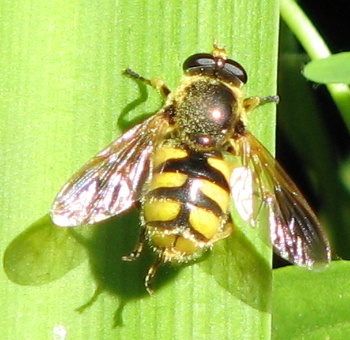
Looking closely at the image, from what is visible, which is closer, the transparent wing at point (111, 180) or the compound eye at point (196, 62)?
the transparent wing at point (111, 180)

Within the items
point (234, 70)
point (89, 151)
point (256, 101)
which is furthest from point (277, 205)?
point (89, 151)

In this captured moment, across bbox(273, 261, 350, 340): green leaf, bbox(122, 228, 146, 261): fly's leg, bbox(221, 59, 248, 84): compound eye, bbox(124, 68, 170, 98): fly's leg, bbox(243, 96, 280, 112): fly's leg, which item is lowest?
bbox(273, 261, 350, 340): green leaf

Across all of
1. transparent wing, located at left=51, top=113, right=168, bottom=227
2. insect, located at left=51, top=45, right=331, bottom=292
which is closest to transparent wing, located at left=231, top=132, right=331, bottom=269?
insect, located at left=51, top=45, right=331, bottom=292

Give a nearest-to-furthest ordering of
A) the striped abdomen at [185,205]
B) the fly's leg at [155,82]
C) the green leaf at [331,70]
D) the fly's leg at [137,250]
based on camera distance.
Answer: the striped abdomen at [185,205], the fly's leg at [137,250], the fly's leg at [155,82], the green leaf at [331,70]

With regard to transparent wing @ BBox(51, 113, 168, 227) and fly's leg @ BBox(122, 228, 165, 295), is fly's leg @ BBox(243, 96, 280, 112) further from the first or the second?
fly's leg @ BBox(122, 228, 165, 295)

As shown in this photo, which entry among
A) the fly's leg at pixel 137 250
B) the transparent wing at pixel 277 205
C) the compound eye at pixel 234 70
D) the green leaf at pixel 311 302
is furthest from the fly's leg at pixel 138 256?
the compound eye at pixel 234 70

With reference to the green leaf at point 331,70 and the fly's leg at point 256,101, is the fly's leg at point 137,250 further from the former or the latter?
the green leaf at point 331,70

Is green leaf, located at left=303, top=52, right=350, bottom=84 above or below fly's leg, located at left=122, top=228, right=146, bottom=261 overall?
above
